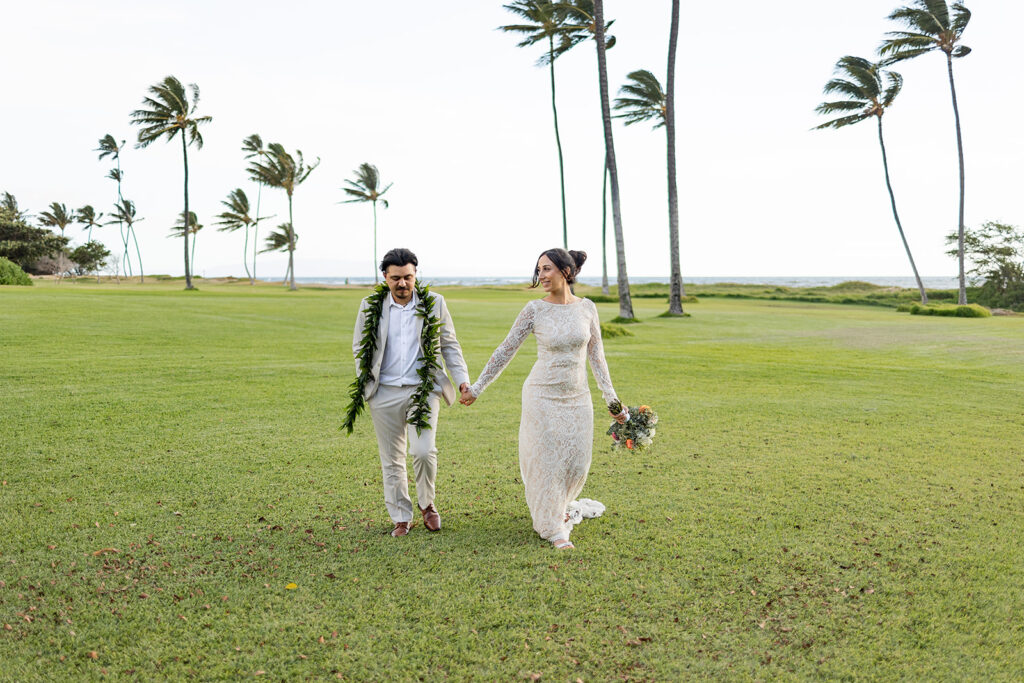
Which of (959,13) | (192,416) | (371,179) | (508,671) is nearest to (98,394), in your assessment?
(192,416)

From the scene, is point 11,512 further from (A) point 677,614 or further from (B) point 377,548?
(A) point 677,614

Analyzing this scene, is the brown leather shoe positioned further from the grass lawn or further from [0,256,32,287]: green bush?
[0,256,32,287]: green bush

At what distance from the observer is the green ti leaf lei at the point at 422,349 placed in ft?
15.9

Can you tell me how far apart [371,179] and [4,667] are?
6945 cm

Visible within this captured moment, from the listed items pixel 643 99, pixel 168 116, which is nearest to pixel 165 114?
pixel 168 116

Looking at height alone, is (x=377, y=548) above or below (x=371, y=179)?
below

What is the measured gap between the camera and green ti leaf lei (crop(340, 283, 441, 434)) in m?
4.85

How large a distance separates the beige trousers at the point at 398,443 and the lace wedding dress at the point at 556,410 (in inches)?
17.9

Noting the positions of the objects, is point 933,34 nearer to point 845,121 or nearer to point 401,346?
point 845,121

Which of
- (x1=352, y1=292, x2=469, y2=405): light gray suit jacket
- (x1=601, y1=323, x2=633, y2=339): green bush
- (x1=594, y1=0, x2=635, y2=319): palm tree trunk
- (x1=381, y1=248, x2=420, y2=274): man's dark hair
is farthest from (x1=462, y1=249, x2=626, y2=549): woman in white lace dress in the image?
(x1=594, y1=0, x2=635, y2=319): palm tree trunk

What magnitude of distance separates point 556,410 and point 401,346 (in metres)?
1.12

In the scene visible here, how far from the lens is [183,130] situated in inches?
1898

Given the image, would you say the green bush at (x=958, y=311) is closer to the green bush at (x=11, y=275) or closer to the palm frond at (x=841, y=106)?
the palm frond at (x=841, y=106)

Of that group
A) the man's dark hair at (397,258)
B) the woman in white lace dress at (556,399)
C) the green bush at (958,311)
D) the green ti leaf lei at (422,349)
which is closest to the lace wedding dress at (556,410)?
the woman in white lace dress at (556,399)
